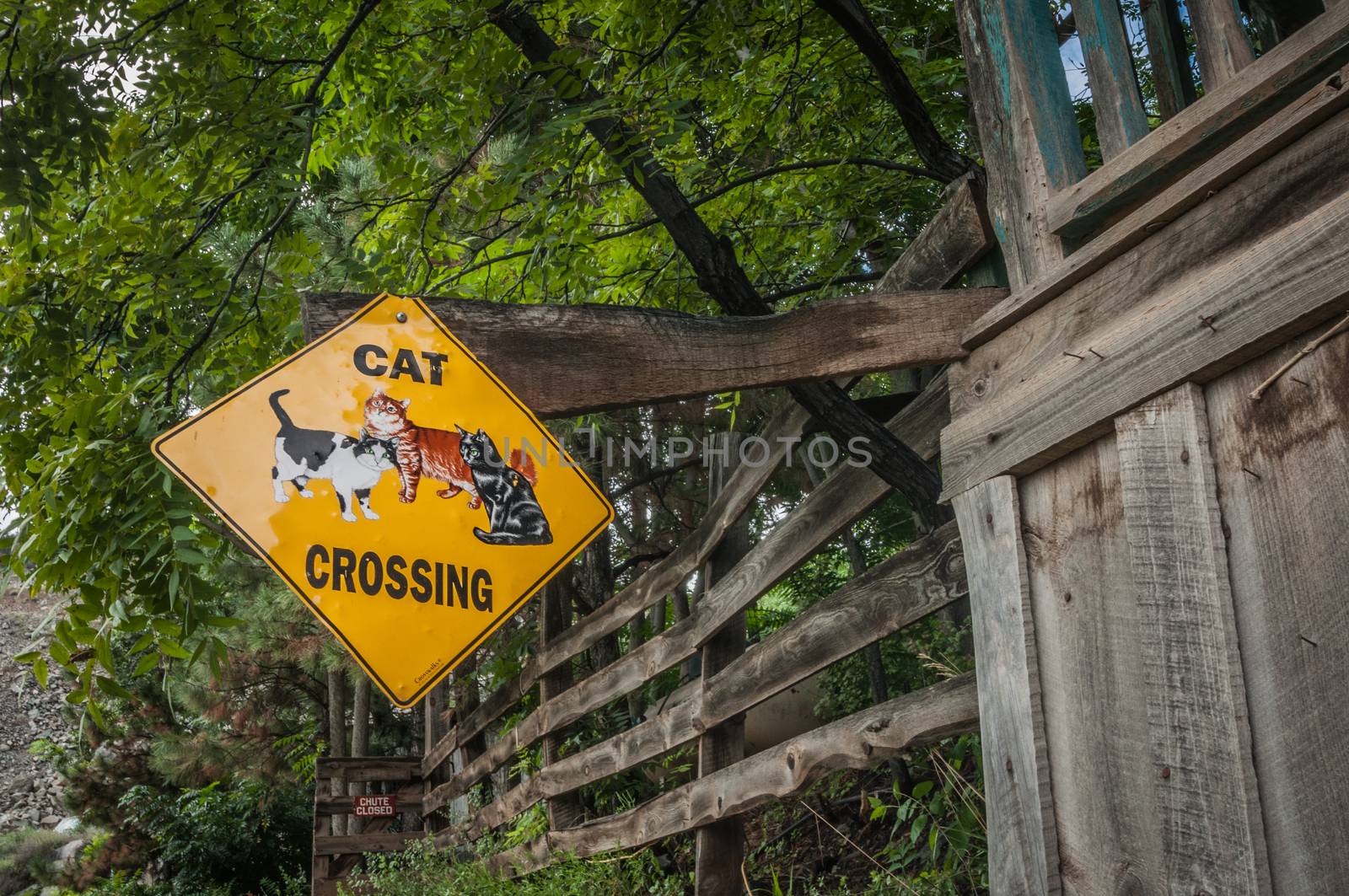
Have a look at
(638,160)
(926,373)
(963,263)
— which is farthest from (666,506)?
(963,263)

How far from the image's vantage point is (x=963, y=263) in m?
3.12

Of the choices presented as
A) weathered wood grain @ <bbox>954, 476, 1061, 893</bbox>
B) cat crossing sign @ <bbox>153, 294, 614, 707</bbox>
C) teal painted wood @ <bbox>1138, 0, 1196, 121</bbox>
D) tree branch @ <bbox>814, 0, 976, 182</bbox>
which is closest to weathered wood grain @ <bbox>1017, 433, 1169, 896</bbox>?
weathered wood grain @ <bbox>954, 476, 1061, 893</bbox>

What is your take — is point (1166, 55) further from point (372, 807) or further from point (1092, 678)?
point (372, 807)

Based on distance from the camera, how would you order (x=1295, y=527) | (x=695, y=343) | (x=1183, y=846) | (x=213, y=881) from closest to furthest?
(x=1295, y=527) → (x=1183, y=846) → (x=695, y=343) → (x=213, y=881)

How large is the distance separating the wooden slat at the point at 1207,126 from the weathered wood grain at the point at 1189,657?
49 cm

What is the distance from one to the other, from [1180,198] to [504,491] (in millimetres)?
1564

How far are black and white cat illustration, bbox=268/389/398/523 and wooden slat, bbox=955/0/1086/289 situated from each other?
1.60m

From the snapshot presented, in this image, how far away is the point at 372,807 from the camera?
29.1ft

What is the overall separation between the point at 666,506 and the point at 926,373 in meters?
2.93

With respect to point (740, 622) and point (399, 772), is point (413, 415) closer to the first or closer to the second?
point (740, 622)

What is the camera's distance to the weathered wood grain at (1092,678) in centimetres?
196

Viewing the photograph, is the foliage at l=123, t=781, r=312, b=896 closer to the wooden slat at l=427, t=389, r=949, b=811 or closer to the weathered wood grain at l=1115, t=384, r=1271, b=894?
the wooden slat at l=427, t=389, r=949, b=811

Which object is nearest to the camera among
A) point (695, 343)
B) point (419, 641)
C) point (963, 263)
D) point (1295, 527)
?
point (1295, 527)

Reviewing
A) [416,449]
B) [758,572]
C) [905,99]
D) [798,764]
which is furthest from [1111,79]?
[798,764]
